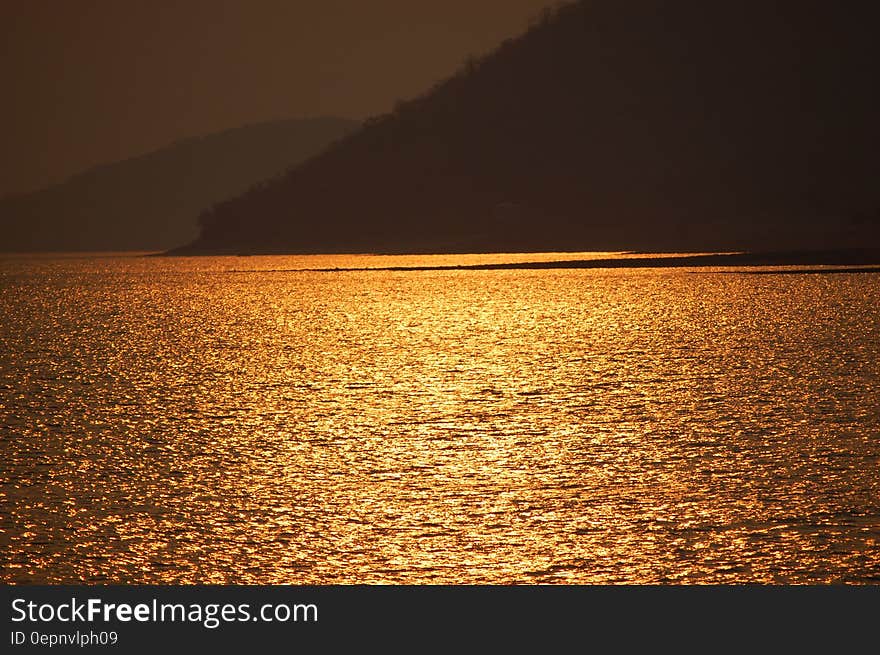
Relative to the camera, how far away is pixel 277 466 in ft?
70.7

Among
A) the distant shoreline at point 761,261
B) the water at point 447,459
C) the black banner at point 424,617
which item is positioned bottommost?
the black banner at point 424,617

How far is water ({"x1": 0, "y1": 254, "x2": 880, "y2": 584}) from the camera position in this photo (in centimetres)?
1587

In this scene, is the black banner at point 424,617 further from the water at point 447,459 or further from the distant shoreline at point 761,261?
the distant shoreline at point 761,261

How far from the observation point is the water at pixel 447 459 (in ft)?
52.1

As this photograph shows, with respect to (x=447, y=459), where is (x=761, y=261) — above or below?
above

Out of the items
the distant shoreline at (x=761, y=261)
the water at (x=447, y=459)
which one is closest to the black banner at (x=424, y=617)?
the water at (x=447, y=459)

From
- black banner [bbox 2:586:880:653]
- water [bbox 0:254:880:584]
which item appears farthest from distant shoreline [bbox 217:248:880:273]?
black banner [bbox 2:586:880:653]

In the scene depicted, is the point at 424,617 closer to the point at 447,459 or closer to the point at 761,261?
the point at 447,459

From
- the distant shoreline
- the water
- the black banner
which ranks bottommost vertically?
the black banner

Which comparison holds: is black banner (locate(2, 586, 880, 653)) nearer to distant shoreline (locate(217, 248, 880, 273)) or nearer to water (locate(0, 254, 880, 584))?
water (locate(0, 254, 880, 584))

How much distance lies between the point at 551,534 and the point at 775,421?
34.4ft

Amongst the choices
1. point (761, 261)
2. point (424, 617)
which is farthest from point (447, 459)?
point (761, 261)

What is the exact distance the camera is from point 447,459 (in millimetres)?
21938

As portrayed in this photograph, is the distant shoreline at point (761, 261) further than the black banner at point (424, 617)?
Yes
